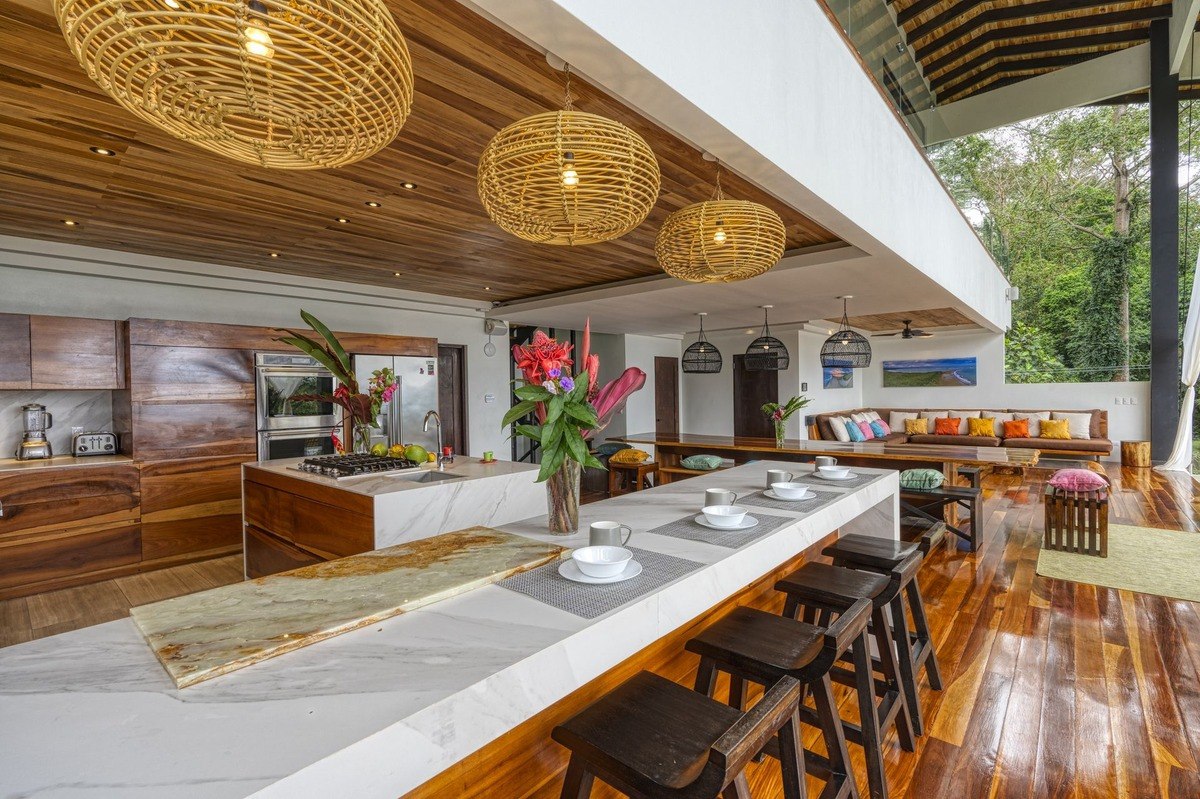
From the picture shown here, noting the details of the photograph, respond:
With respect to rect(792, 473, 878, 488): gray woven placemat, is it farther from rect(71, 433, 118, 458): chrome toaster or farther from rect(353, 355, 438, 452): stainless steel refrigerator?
rect(71, 433, 118, 458): chrome toaster

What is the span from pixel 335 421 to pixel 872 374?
10.6 m

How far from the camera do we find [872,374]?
38.0ft

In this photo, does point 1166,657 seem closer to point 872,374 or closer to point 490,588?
point 490,588

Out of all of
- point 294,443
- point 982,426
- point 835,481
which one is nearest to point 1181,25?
point 982,426

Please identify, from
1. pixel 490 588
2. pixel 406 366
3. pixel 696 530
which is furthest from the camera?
pixel 406 366

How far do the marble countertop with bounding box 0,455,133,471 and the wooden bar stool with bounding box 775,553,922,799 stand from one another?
15.7ft

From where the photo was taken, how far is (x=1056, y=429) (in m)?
8.91

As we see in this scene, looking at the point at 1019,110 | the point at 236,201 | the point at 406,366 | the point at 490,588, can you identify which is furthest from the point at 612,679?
the point at 1019,110

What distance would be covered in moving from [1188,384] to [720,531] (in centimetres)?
994

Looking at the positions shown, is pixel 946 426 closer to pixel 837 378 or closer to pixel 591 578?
pixel 837 378

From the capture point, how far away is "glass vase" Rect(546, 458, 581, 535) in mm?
1815

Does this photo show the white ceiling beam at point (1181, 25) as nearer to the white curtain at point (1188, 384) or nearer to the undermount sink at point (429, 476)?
the white curtain at point (1188, 384)

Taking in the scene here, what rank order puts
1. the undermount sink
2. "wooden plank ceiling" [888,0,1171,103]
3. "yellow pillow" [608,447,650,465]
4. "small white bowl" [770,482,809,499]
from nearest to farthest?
"small white bowl" [770,482,809,499] < the undermount sink < "wooden plank ceiling" [888,0,1171,103] < "yellow pillow" [608,447,650,465]

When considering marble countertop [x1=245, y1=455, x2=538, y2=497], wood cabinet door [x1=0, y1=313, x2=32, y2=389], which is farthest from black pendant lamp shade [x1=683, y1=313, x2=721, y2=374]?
wood cabinet door [x1=0, y1=313, x2=32, y2=389]
